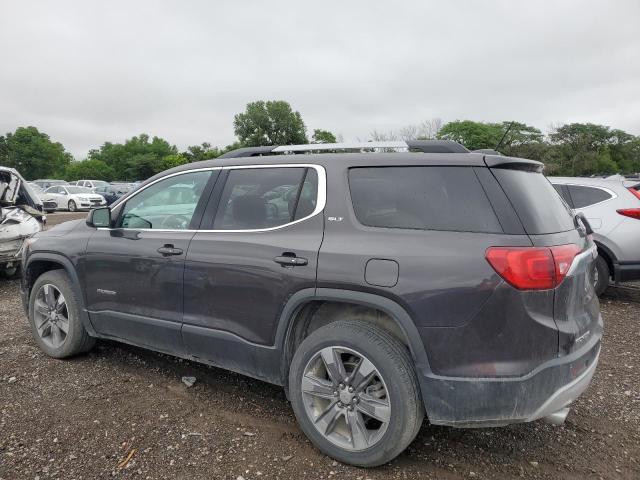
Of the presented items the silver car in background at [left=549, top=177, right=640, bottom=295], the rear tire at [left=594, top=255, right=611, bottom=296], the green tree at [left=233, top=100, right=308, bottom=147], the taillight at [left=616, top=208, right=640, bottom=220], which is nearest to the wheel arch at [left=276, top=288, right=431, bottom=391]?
the silver car in background at [left=549, top=177, right=640, bottom=295]

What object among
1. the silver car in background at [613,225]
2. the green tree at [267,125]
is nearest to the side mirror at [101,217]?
the silver car in background at [613,225]

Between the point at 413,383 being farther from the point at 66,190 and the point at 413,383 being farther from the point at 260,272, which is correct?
the point at 66,190

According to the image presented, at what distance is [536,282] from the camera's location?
7.45ft

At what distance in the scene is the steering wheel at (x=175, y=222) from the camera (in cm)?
349

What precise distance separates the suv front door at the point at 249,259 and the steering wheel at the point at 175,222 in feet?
0.66

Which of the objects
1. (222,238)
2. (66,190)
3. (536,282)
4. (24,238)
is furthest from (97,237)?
(66,190)

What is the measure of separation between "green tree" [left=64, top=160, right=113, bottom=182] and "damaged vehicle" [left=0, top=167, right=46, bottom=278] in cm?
9197

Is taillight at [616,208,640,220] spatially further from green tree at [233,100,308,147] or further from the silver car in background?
green tree at [233,100,308,147]

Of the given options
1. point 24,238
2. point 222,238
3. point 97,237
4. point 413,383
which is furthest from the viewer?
point 24,238

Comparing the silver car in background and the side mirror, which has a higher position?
the side mirror

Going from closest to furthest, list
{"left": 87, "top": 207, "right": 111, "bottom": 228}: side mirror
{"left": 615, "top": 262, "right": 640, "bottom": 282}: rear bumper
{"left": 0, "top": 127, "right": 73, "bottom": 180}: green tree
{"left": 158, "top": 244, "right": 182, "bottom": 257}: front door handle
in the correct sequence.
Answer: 1. {"left": 158, "top": 244, "right": 182, "bottom": 257}: front door handle
2. {"left": 87, "top": 207, "right": 111, "bottom": 228}: side mirror
3. {"left": 615, "top": 262, "right": 640, "bottom": 282}: rear bumper
4. {"left": 0, "top": 127, "right": 73, "bottom": 180}: green tree

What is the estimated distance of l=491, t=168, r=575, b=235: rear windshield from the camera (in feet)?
7.84

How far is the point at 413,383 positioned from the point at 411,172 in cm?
113

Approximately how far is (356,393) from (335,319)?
1.44 ft
